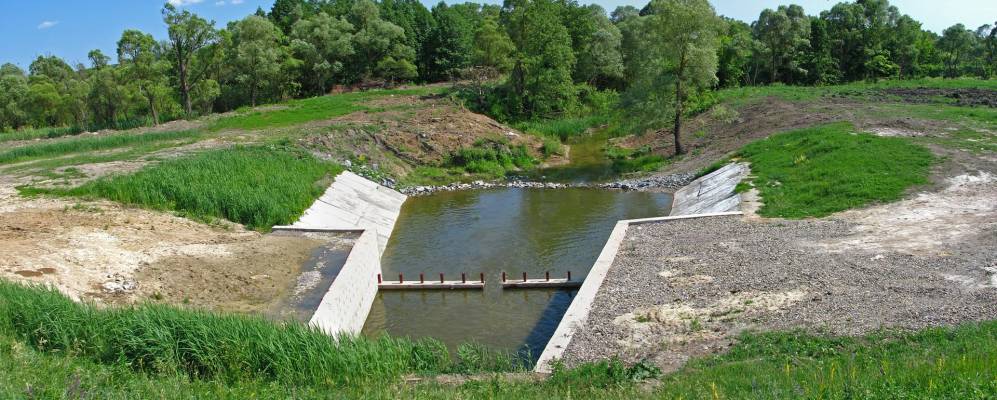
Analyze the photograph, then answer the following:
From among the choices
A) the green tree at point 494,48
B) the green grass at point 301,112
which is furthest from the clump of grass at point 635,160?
the green grass at point 301,112

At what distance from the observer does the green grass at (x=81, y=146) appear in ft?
108

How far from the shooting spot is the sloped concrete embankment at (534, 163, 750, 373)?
44.4 ft

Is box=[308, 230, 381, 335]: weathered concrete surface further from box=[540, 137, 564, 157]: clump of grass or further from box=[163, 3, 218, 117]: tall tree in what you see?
box=[163, 3, 218, 117]: tall tree

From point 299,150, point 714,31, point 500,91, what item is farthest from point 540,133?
point 299,150

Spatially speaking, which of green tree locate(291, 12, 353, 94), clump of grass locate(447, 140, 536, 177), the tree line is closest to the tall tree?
the tree line

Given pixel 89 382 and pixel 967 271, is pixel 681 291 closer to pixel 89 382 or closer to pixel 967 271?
pixel 967 271

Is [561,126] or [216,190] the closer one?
[216,190]

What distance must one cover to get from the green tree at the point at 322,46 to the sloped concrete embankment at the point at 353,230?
36692 millimetres

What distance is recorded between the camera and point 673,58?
36938mm

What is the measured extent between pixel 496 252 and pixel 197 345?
14.1 metres

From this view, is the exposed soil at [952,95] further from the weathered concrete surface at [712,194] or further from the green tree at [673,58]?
the weathered concrete surface at [712,194]

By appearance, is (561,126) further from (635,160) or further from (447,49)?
(447,49)

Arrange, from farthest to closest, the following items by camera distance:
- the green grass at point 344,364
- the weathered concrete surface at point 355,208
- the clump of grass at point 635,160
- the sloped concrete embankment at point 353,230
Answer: the clump of grass at point 635,160
the weathered concrete surface at point 355,208
the sloped concrete embankment at point 353,230
the green grass at point 344,364

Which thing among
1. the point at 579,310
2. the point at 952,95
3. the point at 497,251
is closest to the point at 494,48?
the point at 952,95
